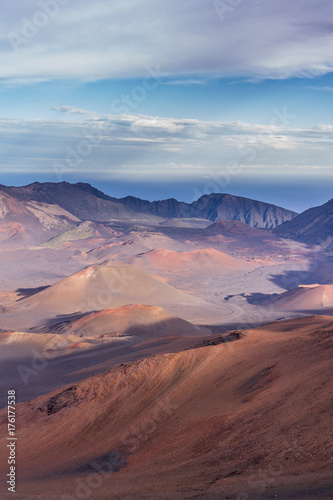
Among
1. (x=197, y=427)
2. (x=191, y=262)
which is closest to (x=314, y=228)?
(x=191, y=262)

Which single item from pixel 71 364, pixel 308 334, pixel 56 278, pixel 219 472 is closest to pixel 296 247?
pixel 56 278

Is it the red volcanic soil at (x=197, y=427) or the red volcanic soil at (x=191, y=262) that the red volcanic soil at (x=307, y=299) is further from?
the red volcanic soil at (x=197, y=427)

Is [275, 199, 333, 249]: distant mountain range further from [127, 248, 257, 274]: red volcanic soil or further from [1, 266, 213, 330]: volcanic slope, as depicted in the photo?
[1, 266, 213, 330]: volcanic slope

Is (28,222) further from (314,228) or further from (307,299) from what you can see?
(307,299)

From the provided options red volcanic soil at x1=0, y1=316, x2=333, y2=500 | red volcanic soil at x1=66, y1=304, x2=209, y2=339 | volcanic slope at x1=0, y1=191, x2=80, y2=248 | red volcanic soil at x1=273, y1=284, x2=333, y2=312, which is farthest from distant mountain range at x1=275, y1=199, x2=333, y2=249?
red volcanic soil at x1=0, y1=316, x2=333, y2=500

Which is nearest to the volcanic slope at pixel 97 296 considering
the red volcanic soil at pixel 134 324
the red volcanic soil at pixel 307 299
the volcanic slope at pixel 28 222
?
the red volcanic soil at pixel 134 324

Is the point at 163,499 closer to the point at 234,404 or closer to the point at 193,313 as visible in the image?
the point at 234,404

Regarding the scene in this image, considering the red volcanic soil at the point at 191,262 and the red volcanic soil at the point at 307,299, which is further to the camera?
the red volcanic soil at the point at 191,262
